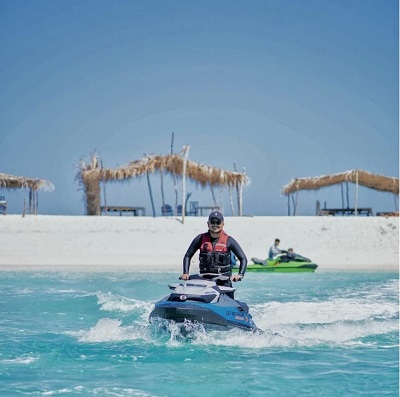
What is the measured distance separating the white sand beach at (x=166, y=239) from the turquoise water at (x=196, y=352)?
36.1 feet

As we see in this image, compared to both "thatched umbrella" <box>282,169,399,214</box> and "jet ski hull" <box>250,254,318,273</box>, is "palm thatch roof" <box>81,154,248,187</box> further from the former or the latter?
"jet ski hull" <box>250,254,318,273</box>

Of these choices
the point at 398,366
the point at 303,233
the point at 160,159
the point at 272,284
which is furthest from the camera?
the point at 160,159

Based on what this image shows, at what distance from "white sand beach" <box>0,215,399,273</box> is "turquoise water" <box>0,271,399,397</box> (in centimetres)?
1101

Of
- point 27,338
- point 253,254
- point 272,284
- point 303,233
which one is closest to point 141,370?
point 27,338

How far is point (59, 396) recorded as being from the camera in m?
5.95

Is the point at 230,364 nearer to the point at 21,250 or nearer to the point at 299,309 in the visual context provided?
the point at 299,309

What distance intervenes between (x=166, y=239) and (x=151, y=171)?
13.1 ft

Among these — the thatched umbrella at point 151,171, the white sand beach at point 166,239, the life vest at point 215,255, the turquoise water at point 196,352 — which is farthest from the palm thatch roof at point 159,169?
the life vest at point 215,255

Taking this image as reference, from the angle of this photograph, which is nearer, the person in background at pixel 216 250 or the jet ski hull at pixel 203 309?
the jet ski hull at pixel 203 309

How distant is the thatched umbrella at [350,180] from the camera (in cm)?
3303

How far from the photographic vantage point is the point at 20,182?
Result: 32219mm

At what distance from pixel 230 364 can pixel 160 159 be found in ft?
73.4

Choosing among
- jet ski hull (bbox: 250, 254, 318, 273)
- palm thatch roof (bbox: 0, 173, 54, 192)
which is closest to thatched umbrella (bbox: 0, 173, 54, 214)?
palm thatch roof (bbox: 0, 173, 54, 192)

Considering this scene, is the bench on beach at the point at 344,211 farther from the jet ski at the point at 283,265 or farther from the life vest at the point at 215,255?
the life vest at the point at 215,255
